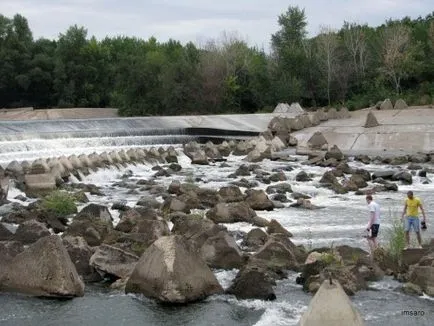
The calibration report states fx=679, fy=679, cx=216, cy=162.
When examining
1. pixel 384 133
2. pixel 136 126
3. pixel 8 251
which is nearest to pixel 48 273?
pixel 8 251

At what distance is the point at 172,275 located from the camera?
41.4 feet

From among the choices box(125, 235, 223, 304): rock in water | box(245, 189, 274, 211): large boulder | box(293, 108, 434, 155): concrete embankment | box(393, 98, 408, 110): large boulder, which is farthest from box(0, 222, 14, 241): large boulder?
box(393, 98, 408, 110): large boulder

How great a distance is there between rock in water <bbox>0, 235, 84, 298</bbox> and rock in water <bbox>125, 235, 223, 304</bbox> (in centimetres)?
116

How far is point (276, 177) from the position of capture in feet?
97.8

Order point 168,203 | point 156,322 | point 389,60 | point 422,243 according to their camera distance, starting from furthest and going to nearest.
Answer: point 389,60
point 168,203
point 422,243
point 156,322

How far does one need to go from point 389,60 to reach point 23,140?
3453cm

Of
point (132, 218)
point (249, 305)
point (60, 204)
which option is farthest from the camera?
point (60, 204)

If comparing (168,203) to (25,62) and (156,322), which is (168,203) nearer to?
(156,322)

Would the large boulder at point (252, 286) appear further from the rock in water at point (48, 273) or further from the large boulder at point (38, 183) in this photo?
the large boulder at point (38, 183)

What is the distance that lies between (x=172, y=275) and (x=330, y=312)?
490 centimetres

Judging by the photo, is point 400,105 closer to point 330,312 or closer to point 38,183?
point 38,183

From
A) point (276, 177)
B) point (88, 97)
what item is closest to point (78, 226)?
point (276, 177)

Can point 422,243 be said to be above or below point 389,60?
below

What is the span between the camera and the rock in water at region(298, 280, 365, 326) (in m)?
8.18
